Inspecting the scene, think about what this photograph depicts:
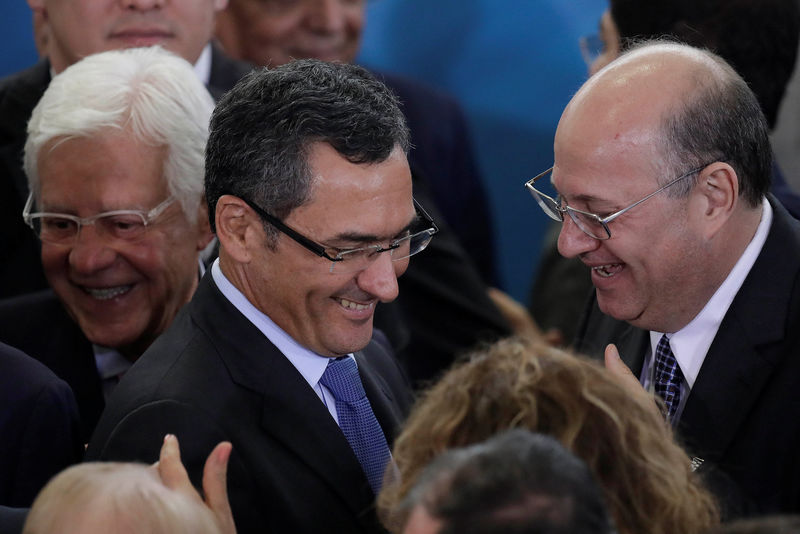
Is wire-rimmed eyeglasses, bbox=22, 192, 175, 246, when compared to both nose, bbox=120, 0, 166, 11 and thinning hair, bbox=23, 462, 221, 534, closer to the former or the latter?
nose, bbox=120, 0, 166, 11

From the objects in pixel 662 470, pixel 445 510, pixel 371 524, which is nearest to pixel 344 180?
pixel 371 524

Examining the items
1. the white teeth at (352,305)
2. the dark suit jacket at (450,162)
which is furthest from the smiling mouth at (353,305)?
the dark suit jacket at (450,162)

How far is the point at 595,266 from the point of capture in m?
3.13

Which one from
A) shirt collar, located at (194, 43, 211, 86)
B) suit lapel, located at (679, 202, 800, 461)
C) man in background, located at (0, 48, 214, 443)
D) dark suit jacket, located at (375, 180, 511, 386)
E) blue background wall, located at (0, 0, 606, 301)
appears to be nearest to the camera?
suit lapel, located at (679, 202, 800, 461)

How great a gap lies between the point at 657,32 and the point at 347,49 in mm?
1750

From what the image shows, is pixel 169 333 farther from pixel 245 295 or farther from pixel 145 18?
pixel 145 18

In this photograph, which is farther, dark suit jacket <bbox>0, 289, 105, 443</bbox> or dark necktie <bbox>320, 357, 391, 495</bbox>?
dark suit jacket <bbox>0, 289, 105, 443</bbox>

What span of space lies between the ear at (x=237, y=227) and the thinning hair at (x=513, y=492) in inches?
45.6

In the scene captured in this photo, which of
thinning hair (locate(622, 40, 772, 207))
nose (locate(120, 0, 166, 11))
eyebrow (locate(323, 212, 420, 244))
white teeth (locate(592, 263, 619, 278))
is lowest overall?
white teeth (locate(592, 263, 619, 278))

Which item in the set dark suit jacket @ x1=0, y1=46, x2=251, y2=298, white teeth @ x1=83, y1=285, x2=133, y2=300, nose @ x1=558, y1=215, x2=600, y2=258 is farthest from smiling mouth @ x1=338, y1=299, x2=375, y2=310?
dark suit jacket @ x1=0, y1=46, x2=251, y2=298

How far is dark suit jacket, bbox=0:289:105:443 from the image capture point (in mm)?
3389

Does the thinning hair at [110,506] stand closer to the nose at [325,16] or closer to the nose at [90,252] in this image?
the nose at [90,252]

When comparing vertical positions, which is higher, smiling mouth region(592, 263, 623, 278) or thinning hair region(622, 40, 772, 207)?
thinning hair region(622, 40, 772, 207)

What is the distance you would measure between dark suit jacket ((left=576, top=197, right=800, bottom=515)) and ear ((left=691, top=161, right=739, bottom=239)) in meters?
0.15
